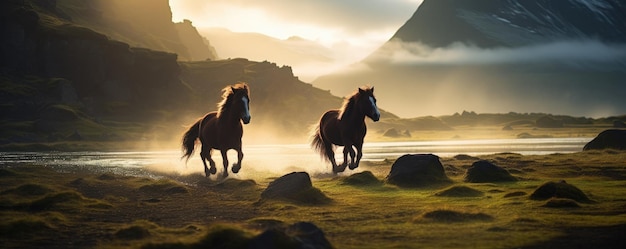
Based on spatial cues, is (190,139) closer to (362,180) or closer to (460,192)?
(362,180)

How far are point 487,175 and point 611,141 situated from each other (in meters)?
35.1

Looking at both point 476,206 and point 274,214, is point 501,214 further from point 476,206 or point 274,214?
point 274,214

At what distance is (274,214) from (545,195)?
9.65 m

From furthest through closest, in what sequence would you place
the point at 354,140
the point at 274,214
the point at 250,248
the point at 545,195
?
the point at 354,140 < the point at 545,195 < the point at 274,214 < the point at 250,248

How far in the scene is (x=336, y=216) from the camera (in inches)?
731

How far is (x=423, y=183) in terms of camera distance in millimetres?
27938

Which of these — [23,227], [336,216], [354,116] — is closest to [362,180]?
[354,116]

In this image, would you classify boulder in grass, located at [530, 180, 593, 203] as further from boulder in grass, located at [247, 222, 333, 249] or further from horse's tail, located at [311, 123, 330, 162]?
horse's tail, located at [311, 123, 330, 162]

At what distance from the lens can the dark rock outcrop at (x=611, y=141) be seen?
184ft

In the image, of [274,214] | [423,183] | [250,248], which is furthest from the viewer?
[423,183]

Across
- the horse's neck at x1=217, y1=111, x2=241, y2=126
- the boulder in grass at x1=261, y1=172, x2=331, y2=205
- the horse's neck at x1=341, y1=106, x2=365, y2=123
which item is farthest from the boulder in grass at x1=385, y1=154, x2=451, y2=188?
the horse's neck at x1=217, y1=111, x2=241, y2=126

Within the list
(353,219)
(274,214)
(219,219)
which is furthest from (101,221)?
(353,219)

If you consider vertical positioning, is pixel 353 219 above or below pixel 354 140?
below

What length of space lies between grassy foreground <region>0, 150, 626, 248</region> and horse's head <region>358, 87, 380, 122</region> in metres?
4.03
